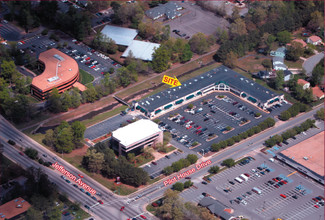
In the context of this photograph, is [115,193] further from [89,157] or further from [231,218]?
[231,218]

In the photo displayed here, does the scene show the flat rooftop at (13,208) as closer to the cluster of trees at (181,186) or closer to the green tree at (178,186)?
the green tree at (178,186)

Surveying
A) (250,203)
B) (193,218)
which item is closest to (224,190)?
(250,203)

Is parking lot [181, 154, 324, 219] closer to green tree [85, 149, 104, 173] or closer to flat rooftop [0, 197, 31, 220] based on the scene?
green tree [85, 149, 104, 173]

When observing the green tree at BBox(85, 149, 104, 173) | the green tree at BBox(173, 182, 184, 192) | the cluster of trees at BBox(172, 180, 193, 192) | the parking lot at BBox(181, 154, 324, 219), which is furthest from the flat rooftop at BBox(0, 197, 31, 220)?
the parking lot at BBox(181, 154, 324, 219)

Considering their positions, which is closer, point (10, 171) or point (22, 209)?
point (22, 209)

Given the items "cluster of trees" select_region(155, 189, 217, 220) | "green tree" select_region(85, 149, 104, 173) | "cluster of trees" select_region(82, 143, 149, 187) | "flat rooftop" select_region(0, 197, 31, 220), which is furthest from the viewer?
"green tree" select_region(85, 149, 104, 173)

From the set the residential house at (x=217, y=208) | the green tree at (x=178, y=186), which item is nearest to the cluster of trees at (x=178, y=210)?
the residential house at (x=217, y=208)

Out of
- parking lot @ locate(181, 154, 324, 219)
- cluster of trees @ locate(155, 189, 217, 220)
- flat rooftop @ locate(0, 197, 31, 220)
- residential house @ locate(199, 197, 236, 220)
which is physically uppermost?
cluster of trees @ locate(155, 189, 217, 220)
